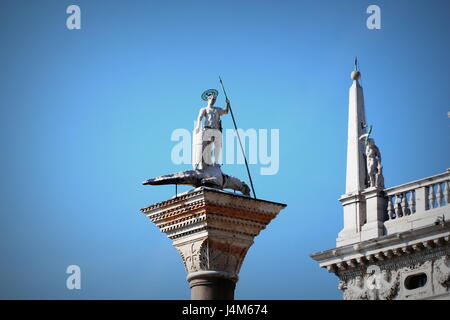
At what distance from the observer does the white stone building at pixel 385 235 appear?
36188mm

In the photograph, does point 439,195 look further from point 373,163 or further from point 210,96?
point 210,96

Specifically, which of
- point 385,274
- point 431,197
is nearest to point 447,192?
point 431,197

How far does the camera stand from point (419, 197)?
36.7 metres

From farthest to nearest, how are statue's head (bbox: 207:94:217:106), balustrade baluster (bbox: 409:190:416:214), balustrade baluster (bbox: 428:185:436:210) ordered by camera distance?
balustrade baluster (bbox: 409:190:416:214), balustrade baluster (bbox: 428:185:436:210), statue's head (bbox: 207:94:217:106)

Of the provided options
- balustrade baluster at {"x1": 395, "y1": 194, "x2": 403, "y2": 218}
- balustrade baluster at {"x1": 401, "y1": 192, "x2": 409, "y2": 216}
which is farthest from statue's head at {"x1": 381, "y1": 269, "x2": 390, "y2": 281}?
balustrade baluster at {"x1": 401, "y1": 192, "x2": 409, "y2": 216}

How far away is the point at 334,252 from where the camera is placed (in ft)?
127

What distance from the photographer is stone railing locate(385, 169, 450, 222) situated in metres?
36.2

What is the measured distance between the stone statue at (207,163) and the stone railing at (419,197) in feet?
41.7

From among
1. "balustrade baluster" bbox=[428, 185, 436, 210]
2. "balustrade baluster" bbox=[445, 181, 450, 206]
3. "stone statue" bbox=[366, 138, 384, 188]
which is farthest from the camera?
"stone statue" bbox=[366, 138, 384, 188]

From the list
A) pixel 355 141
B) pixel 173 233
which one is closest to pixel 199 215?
pixel 173 233

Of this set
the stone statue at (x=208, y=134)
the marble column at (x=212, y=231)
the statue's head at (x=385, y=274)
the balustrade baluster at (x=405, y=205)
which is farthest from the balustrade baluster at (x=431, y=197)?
the marble column at (x=212, y=231)

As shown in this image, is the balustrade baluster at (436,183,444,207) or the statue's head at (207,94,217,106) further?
the balustrade baluster at (436,183,444,207)

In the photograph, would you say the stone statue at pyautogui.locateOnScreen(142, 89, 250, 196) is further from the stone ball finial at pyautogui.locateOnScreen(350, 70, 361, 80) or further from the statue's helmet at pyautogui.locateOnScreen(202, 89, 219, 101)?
the stone ball finial at pyautogui.locateOnScreen(350, 70, 361, 80)
